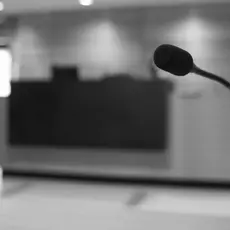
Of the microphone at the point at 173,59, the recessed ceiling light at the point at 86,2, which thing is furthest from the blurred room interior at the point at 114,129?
the microphone at the point at 173,59

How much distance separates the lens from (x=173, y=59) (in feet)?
2.16

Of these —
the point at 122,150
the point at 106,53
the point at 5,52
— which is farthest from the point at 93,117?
the point at 5,52

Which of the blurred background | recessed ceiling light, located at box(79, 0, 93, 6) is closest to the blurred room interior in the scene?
the blurred background

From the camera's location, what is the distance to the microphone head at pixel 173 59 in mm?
659

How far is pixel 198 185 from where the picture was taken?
10.2ft

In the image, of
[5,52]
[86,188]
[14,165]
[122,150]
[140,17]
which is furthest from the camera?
[5,52]

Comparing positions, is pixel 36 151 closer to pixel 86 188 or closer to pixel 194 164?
pixel 86 188

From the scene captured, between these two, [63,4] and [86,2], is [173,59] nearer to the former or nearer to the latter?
[86,2]

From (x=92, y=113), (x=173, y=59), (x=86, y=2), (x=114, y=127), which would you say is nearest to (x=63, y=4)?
(x=86, y=2)

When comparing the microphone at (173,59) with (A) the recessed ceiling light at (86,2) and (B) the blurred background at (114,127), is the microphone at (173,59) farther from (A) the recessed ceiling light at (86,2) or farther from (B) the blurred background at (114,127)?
(A) the recessed ceiling light at (86,2)

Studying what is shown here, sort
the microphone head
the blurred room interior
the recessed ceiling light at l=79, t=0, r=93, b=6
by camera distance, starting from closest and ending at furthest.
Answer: the microphone head
the blurred room interior
the recessed ceiling light at l=79, t=0, r=93, b=6

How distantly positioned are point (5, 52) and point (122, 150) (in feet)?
11.8

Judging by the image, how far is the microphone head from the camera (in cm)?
66

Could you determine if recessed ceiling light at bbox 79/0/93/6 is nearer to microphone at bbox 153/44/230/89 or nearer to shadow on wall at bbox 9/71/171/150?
shadow on wall at bbox 9/71/171/150
